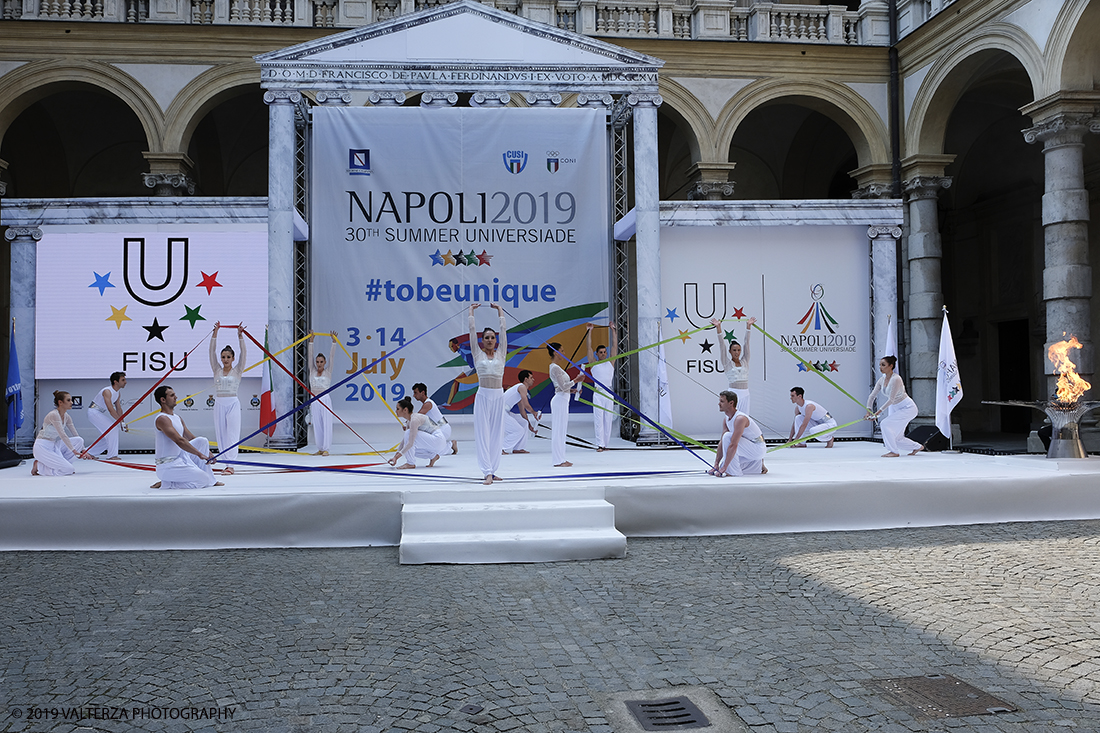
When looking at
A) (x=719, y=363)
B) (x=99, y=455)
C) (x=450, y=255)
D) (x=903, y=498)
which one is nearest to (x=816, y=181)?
(x=719, y=363)

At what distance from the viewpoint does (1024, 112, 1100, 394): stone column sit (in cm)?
1390

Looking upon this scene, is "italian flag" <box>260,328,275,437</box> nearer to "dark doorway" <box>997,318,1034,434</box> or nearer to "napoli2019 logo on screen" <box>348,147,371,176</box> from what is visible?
"napoli2019 logo on screen" <box>348,147,371,176</box>

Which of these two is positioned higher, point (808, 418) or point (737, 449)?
point (808, 418)

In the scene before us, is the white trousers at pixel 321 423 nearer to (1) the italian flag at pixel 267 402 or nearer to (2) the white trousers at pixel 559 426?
(1) the italian flag at pixel 267 402

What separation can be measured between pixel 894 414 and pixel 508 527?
6737mm

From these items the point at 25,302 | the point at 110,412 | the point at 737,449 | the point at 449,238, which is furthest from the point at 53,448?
the point at 737,449

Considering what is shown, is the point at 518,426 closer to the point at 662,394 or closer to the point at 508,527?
the point at 662,394

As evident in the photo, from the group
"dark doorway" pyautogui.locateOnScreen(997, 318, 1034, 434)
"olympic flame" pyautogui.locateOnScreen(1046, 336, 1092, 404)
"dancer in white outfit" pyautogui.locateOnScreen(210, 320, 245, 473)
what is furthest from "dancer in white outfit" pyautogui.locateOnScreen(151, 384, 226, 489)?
"dark doorway" pyautogui.locateOnScreen(997, 318, 1034, 434)

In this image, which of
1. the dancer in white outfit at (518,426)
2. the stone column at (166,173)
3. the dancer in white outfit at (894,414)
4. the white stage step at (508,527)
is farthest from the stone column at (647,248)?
the stone column at (166,173)

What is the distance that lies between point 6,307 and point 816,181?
19278 millimetres

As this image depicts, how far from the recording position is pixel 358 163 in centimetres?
1395

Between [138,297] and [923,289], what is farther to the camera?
[923,289]

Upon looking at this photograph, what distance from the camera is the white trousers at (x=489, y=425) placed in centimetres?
879

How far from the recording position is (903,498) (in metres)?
8.49
